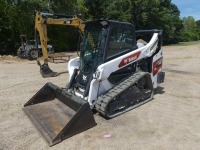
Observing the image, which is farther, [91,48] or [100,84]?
[91,48]

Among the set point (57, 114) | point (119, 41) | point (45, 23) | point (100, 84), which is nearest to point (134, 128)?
point (100, 84)

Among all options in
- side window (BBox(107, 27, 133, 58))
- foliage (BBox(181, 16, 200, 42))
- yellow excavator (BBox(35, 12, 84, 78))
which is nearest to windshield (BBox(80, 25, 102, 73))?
side window (BBox(107, 27, 133, 58))

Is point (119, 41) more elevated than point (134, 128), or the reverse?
point (119, 41)

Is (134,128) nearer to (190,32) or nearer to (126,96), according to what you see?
(126,96)

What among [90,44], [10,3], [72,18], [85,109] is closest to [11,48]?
[10,3]

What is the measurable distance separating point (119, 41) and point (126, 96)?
4.24 ft

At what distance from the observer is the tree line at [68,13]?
18281 millimetres

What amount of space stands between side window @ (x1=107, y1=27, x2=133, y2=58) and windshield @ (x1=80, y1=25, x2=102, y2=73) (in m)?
0.27

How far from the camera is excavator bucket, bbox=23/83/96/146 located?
4.24m

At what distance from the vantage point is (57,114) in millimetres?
5082

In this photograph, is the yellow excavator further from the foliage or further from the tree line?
the foliage

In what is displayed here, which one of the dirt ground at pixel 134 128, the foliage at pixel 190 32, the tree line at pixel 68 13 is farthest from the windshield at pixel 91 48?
the foliage at pixel 190 32

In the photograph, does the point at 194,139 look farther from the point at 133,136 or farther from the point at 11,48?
the point at 11,48

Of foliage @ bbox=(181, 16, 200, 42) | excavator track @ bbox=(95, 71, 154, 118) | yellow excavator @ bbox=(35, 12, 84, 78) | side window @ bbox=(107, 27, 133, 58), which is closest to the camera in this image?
excavator track @ bbox=(95, 71, 154, 118)
